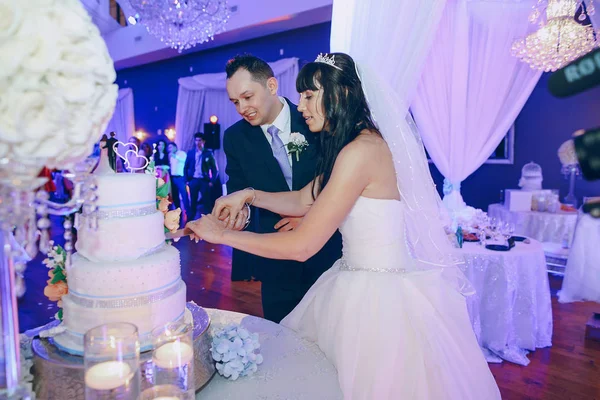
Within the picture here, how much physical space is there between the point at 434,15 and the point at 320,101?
5.08ft

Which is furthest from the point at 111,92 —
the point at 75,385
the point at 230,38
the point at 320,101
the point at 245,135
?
the point at 230,38

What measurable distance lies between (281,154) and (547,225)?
13.2 ft

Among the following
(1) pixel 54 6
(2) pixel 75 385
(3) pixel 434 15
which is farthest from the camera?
(3) pixel 434 15

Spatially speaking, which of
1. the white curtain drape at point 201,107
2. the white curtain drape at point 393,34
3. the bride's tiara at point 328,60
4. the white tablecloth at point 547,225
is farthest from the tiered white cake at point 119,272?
the white curtain drape at point 201,107

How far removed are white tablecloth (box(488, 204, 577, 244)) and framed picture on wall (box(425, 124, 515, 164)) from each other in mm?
1988

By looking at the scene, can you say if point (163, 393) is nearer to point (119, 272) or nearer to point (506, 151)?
point (119, 272)

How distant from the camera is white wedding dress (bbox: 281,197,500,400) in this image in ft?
5.16

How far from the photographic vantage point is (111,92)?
739 mm

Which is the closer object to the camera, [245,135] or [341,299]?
[341,299]

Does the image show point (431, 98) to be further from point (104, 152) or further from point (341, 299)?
point (104, 152)

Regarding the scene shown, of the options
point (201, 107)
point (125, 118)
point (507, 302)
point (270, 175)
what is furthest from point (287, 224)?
point (125, 118)

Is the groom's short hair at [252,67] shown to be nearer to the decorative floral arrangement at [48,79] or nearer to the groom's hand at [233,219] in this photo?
the groom's hand at [233,219]

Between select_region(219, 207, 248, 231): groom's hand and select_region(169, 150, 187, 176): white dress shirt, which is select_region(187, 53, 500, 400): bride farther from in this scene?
select_region(169, 150, 187, 176): white dress shirt

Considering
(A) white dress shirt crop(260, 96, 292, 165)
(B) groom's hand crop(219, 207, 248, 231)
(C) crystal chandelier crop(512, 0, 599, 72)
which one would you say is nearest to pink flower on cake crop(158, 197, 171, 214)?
(B) groom's hand crop(219, 207, 248, 231)
